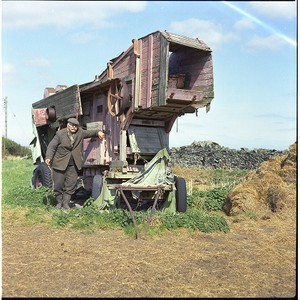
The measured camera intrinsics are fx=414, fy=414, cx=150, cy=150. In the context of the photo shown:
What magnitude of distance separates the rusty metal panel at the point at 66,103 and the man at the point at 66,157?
3.28 feet

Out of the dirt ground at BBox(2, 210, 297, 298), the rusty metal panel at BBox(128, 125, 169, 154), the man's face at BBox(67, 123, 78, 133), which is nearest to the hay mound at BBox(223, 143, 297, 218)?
the dirt ground at BBox(2, 210, 297, 298)

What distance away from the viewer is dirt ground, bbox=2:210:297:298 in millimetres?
4105

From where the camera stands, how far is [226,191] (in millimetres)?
10500

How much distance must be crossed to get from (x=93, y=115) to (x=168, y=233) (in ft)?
14.3

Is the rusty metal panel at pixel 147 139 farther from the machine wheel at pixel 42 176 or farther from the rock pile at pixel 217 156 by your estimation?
the rock pile at pixel 217 156

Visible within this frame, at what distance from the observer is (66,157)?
8.78m

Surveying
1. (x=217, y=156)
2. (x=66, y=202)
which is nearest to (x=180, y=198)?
(x=66, y=202)

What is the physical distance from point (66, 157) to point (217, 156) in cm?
1598

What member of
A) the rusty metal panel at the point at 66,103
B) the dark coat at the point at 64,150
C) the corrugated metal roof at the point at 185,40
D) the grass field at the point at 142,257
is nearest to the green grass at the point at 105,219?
the grass field at the point at 142,257

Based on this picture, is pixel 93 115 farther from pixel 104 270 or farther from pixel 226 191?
pixel 104 270

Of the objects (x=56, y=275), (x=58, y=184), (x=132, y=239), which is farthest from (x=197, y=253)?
(x=58, y=184)

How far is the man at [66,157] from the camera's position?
8.69 m

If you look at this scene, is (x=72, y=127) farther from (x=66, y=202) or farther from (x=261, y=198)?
(x=261, y=198)

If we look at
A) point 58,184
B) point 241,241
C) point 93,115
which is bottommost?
point 241,241
